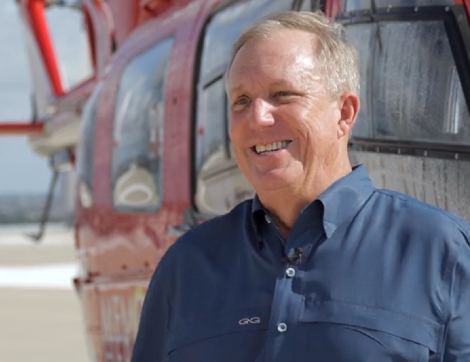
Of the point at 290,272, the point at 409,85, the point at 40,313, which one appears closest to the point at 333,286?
the point at 290,272

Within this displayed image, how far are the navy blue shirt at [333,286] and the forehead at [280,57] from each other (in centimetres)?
22

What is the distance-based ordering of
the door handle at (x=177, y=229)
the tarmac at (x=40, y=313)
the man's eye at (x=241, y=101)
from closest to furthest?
1. the man's eye at (x=241, y=101)
2. the door handle at (x=177, y=229)
3. the tarmac at (x=40, y=313)

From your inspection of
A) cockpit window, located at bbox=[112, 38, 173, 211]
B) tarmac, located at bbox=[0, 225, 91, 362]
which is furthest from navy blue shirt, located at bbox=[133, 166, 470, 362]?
tarmac, located at bbox=[0, 225, 91, 362]

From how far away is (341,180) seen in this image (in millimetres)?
1842

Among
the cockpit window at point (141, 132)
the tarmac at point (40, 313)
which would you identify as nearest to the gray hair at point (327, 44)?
the cockpit window at point (141, 132)

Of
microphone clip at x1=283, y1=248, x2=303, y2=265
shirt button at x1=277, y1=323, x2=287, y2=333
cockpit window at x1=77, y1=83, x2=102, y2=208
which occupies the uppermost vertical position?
microphone clip at x1=283, y1=248, x2=303, y2=265

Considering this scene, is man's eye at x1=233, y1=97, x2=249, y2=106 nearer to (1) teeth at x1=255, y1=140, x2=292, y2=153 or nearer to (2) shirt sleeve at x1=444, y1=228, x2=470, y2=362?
(1) teeth at x1=255, y1=140, x2=292, y2=153

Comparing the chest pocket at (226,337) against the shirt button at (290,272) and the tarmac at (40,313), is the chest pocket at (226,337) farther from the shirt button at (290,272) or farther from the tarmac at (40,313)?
the tarmac at (40,313)

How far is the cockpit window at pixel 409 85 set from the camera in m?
2.59

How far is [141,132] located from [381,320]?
3.08 metres

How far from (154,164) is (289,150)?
267 cm

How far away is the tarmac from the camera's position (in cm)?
942

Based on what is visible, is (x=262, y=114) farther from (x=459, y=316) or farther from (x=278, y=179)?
(x=459, y=316)

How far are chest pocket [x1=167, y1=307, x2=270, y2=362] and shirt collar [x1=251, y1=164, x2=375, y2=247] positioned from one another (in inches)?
5.8
